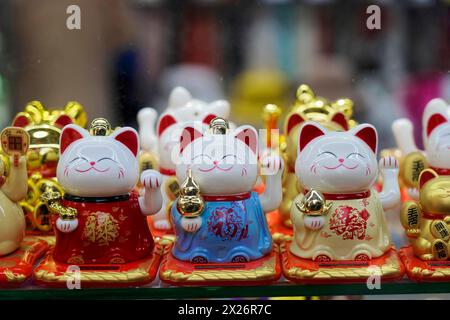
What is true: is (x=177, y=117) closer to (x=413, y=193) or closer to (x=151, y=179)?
(x=151, y=179)

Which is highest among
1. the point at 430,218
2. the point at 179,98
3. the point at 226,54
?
the point at 226,54

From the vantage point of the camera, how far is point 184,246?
1.54 metres

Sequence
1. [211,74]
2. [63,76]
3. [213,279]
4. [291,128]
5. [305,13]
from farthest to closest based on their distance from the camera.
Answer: [305,13]
[211,74]
[63,76]
[291,128]
[213,279]

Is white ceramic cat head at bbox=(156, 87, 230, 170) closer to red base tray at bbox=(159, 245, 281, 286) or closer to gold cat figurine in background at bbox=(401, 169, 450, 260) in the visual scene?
red base tray at bbox=(159, 245, 281, 286)

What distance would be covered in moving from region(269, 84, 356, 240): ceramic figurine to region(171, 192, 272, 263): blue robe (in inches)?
8.3

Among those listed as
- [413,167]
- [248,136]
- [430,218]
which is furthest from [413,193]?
[248,136]

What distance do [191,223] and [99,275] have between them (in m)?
0.21

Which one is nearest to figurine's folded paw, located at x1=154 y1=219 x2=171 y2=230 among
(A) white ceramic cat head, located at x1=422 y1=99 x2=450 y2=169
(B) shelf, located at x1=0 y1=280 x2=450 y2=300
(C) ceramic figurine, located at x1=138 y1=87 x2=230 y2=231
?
(C) ceramic figurine, located at x1=138 y1=87 x2=230 y2=231

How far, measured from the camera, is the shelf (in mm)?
1444

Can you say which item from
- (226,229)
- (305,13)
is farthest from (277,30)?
(226,229)

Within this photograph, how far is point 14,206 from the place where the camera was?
62.1 inches

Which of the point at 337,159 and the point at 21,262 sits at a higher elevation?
the point at 337,159

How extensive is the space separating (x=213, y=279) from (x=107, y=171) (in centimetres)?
31
